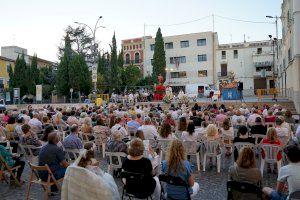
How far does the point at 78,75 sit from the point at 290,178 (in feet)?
129

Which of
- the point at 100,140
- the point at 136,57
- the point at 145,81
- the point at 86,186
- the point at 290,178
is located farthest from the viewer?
the point at 136,57

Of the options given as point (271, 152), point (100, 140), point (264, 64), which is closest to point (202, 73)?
point (264, 64)

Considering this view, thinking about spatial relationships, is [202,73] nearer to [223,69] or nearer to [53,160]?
[223,69]

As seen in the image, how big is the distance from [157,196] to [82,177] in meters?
1.97

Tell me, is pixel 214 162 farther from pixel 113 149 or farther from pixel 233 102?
pixel 233 102

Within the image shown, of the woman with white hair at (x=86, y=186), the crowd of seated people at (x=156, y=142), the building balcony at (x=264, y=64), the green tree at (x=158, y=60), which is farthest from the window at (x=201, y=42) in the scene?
the woman with white hair at (x=86, y=186)

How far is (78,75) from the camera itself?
42438 mm

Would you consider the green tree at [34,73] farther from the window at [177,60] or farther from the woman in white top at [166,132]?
the woman in white top at [166,132]

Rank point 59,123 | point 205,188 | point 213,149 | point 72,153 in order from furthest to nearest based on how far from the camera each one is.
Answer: point 59,123, point 213,149, point 72,153, point 205,188

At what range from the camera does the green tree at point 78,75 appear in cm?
4241

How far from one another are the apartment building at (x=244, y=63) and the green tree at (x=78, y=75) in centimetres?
2352

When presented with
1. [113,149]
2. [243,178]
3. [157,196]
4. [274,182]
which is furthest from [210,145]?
[243,178]

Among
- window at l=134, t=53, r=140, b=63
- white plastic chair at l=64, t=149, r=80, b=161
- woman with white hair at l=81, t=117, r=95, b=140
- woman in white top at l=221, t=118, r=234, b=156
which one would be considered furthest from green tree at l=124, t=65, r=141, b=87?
white plastic chair at l=64, t=149, r=80, b=161

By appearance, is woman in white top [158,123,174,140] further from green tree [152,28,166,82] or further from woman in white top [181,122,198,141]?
green tree [152,28,166,82]
